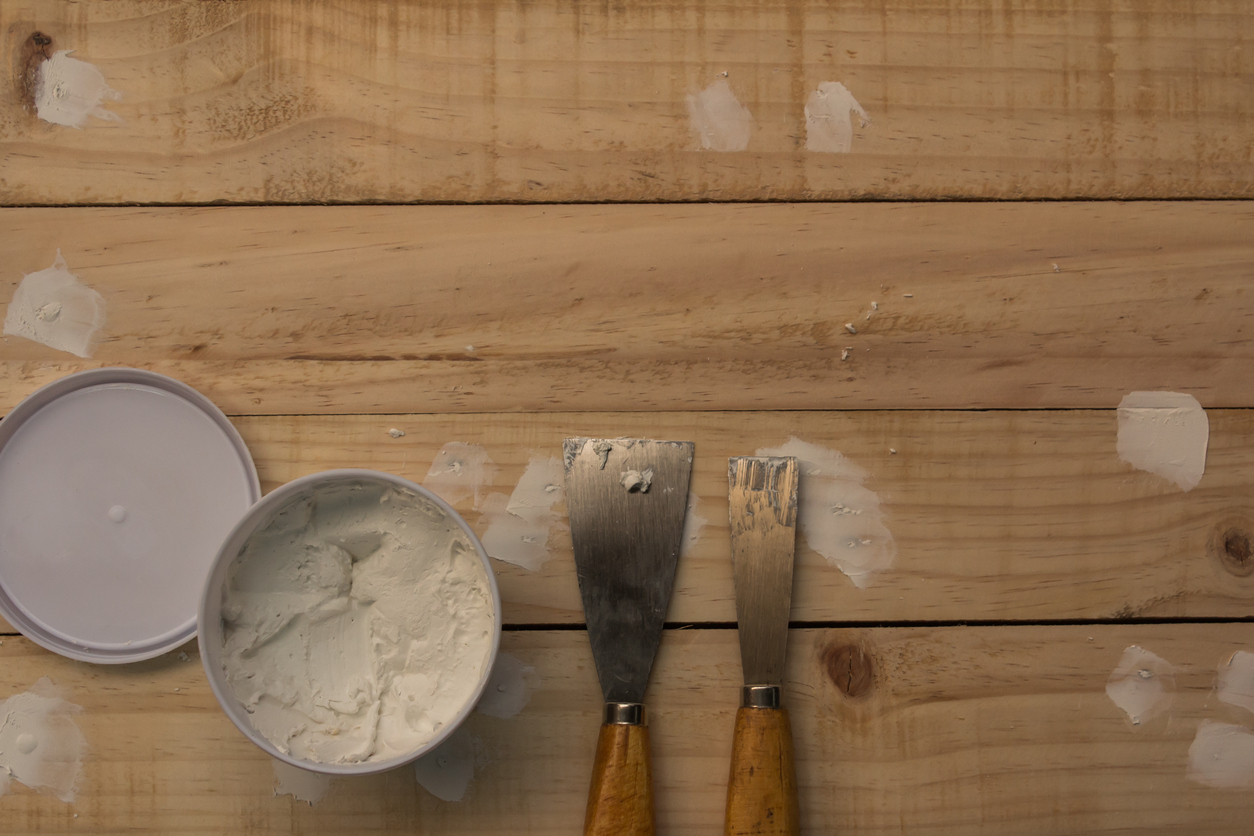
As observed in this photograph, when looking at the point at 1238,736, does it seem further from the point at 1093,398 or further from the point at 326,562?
the point at 326,562

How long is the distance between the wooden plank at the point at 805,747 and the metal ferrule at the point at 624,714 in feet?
0.10

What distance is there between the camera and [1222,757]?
2.44ft

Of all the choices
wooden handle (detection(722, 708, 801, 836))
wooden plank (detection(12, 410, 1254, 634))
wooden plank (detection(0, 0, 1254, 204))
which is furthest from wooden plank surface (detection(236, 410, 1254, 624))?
wooden plank (detection(0, 0, 1254, 204))

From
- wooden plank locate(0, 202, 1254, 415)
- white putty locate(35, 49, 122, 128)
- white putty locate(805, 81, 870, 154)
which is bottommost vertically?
wooden plank locate(0, 202, 1254, 415)

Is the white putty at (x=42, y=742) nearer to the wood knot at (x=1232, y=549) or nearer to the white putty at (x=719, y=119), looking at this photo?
the white putty at (x=719, y=119)

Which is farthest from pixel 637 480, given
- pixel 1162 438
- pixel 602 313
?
pixel 1162 438

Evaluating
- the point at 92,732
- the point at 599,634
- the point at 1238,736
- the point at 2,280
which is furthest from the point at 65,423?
the point at 1238,736

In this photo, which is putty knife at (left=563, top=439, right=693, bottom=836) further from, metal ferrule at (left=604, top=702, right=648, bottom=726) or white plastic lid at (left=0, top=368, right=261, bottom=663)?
white plastic lid at (left=0, top=368, right=261, bottom=663)

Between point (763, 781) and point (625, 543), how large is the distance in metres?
0.24

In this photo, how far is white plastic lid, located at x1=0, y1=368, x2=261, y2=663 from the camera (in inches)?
28.6

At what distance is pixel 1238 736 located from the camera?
75 cm

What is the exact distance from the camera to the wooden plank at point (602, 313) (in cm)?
76

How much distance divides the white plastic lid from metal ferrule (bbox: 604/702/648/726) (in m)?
0.38

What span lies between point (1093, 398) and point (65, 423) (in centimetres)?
97
